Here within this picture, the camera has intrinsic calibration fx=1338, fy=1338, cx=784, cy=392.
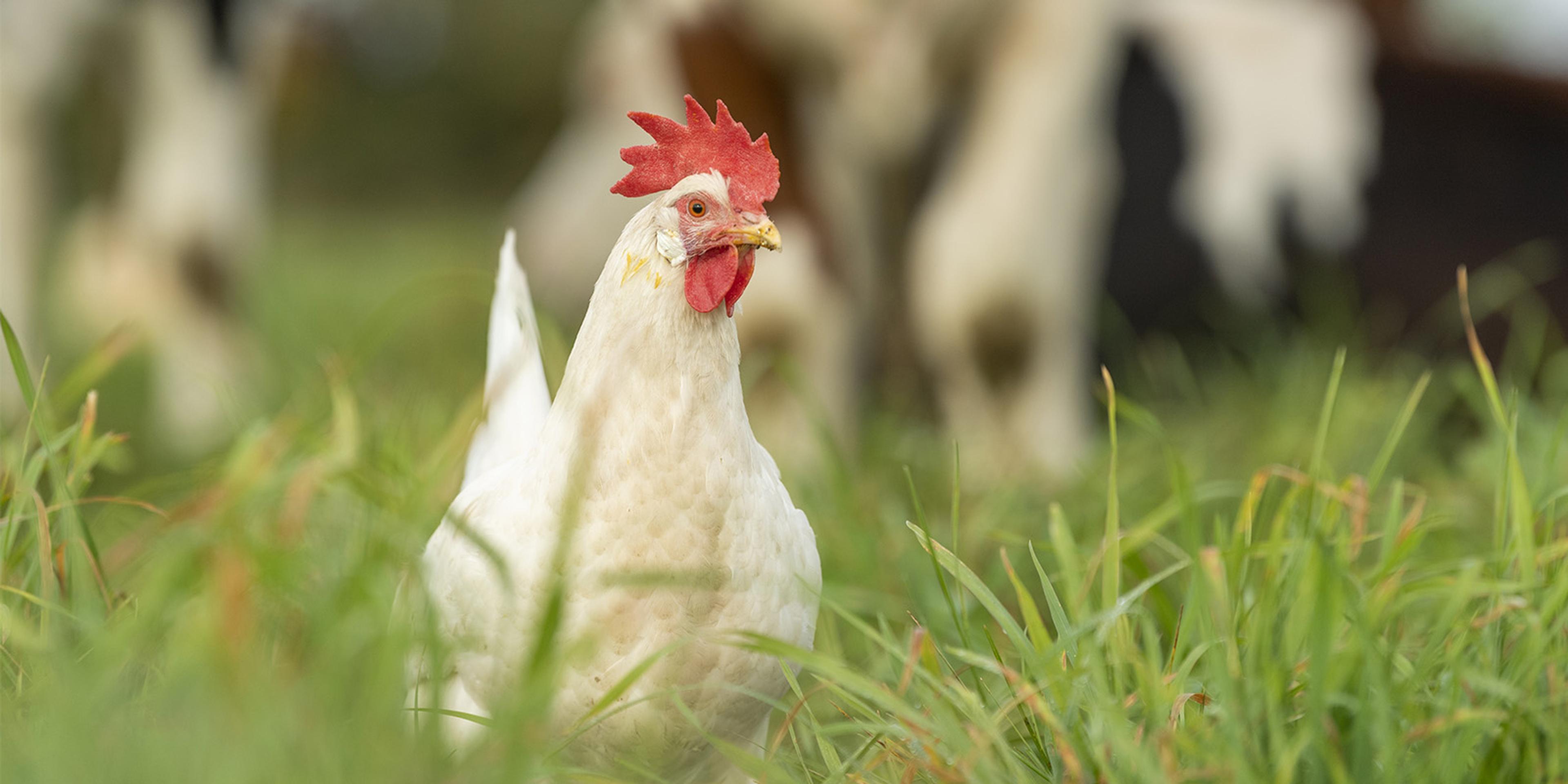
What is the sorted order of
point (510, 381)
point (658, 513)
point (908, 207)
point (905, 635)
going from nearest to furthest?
point (658, 513), point (510, 381), point (905, 635), point (908, 207)

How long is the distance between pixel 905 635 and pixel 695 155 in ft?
2.63

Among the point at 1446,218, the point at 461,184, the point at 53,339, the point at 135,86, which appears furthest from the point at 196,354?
the point at 461,184

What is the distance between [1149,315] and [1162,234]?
0.29 meters

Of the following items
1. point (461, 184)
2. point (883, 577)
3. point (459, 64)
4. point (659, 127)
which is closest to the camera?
point (659, 127)

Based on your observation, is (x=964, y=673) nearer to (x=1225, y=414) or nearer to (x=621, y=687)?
(x=621, y=687)

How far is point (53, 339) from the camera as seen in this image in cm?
444

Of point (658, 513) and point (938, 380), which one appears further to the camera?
point (938, 380)

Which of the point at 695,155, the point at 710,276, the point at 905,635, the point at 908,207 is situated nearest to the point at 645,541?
the point at 710,276

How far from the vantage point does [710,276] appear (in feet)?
4.10

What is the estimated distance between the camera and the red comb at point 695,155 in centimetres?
130

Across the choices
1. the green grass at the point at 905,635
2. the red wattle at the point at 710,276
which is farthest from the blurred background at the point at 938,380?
the red wattle at the point at 710,276

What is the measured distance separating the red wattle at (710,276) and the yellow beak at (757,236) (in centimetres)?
1

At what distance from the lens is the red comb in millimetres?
1303

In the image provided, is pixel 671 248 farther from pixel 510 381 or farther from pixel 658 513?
pixel 510 381
